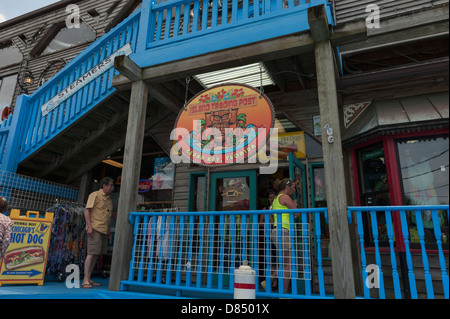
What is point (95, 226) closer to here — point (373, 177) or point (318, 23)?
point (318, 23)

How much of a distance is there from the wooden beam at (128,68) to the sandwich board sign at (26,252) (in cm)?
289

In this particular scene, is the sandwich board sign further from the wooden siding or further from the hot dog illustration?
the wooden siding

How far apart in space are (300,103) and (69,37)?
32.4 feet

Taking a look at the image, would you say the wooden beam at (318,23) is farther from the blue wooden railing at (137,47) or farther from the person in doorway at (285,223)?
the person in doorway at (285,223)

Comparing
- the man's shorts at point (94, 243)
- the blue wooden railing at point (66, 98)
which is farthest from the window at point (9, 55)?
the man's shorts at point (94, 243)

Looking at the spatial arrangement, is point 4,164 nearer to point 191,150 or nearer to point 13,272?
point 13,272

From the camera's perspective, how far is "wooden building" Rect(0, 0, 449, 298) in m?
3.66

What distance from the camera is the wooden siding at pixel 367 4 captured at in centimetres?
588

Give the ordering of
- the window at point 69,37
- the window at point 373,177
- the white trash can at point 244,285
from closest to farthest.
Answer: the white trash can at point 244,285 → the window at point 373,177 → the window at point 69,37

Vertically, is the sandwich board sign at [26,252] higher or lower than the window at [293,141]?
lower
